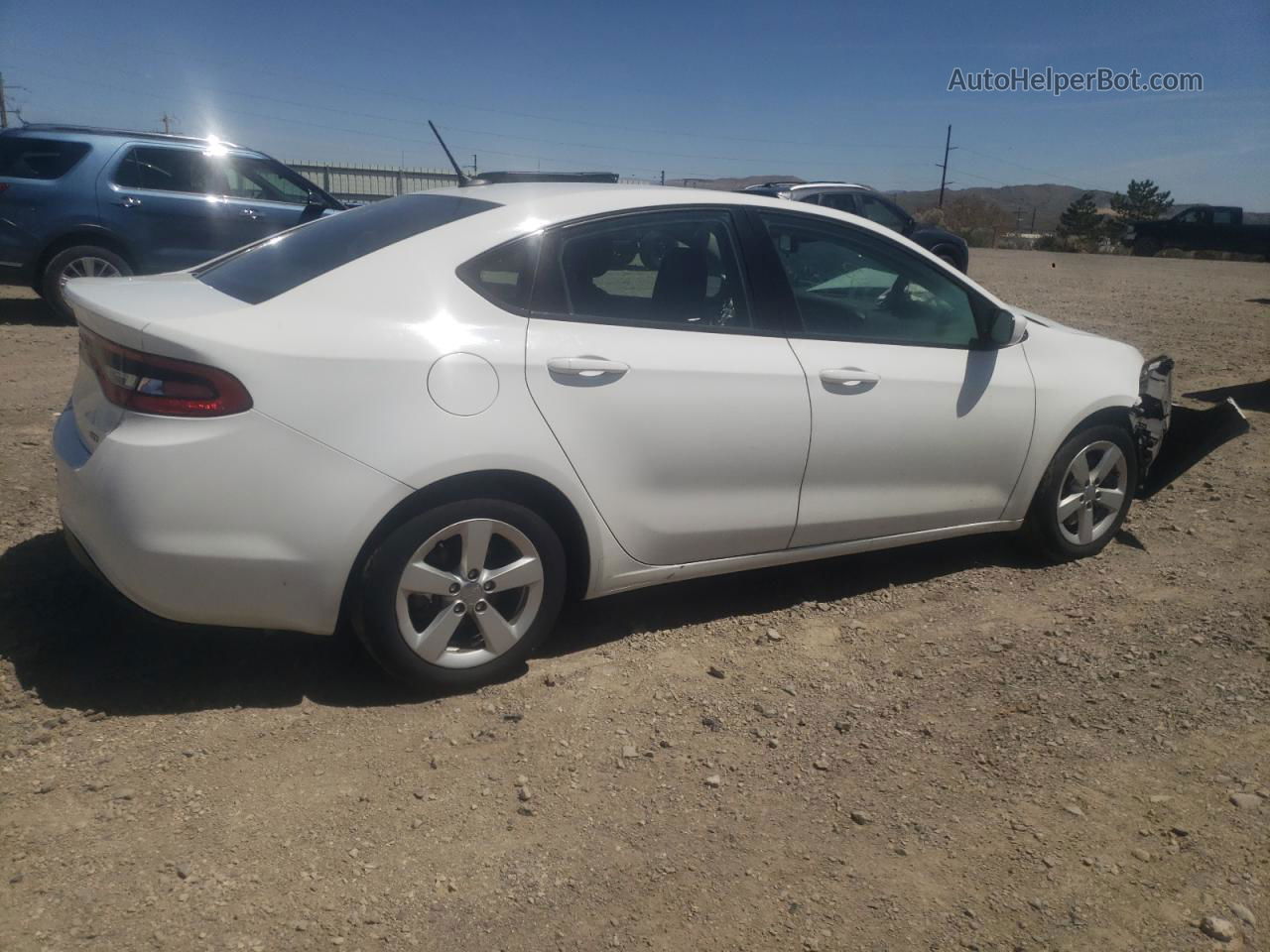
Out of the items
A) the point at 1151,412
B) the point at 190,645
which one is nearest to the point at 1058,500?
the point at 1151,412

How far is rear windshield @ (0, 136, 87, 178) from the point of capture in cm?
979

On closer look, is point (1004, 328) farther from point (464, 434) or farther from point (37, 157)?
point (37, 157)

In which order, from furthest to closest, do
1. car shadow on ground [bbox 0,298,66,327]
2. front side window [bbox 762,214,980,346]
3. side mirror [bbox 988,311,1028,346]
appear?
car shadow on ground [bbox 0,298,66,327]
side mirror [bbox 988,311,1028,346]
front side window [bbox 762,214,980,346]

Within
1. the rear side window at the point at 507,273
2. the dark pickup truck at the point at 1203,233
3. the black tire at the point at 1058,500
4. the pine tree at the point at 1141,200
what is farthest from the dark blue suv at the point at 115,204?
the pine tree at the point at 1141,200

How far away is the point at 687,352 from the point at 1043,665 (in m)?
1.81

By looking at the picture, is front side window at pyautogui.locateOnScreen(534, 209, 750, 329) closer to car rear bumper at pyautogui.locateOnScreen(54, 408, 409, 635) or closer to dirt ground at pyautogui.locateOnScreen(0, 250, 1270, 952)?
car rear bumper at pyautogui.locateOnScreen(54, 408, 409, 635)

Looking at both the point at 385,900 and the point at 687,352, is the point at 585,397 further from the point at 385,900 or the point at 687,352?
the point at 385,900

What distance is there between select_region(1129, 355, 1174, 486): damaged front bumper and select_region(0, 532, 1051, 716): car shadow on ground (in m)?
1.68

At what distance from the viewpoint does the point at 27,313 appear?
10.8m

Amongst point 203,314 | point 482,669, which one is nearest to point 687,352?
point 482,669

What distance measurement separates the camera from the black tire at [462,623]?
10.3 feet

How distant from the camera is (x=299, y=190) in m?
11.3

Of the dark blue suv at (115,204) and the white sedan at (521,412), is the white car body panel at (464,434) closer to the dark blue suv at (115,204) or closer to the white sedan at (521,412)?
the white sedan at (521,412)

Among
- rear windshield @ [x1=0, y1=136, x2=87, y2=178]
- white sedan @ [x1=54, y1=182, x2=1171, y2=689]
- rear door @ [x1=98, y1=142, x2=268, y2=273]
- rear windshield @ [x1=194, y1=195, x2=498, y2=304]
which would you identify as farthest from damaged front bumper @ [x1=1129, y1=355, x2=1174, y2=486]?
rear windshield @ [x1=0, y1=136, x2=87, y2=178]
